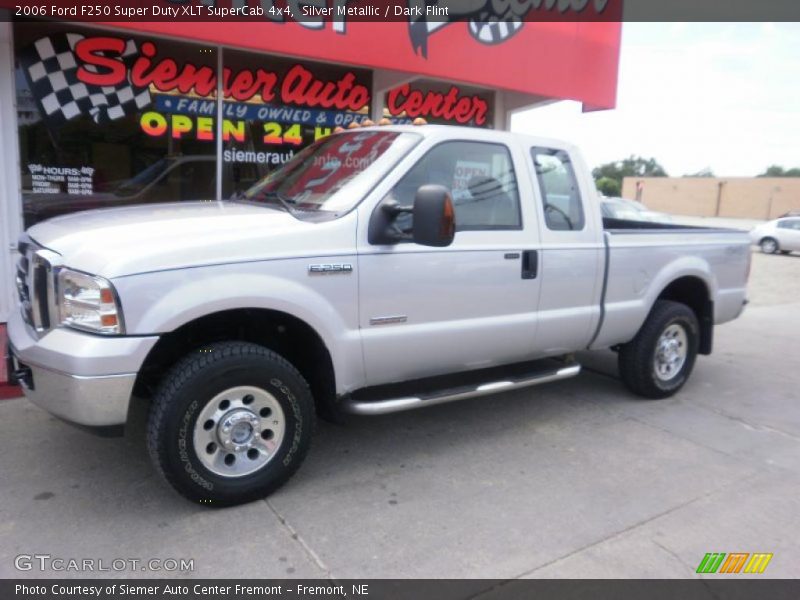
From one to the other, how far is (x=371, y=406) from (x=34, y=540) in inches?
68.8

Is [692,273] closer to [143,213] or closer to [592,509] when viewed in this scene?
[592,509]

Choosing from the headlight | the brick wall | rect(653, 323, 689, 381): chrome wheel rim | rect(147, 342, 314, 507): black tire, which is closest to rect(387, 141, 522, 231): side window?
rect(147, 342, 314, 507): black tire

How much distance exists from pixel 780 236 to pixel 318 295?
943 inches

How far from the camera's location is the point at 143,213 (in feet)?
11.7

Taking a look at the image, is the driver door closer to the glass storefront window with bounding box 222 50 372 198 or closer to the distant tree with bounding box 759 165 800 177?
the glass storefront window with bounding box 222 50 372 198

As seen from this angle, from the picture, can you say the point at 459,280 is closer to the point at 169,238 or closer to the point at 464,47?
the point at 169,238

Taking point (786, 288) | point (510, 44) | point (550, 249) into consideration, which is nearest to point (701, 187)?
point (786, 288)

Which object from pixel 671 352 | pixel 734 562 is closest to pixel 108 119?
pixel 671 352

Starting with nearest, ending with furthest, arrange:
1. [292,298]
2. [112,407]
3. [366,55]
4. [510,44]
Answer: [112,407] → [292,298] → [366,55] → [510,44]

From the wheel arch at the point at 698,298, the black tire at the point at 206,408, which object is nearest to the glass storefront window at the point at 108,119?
the black tire at the point at 206,408

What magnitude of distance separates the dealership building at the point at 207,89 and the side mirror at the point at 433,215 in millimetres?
→ 2585

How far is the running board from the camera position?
3.63 metres

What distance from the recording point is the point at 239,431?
330cm

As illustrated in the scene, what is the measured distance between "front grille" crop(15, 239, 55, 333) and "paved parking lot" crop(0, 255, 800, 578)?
3.18 ft
